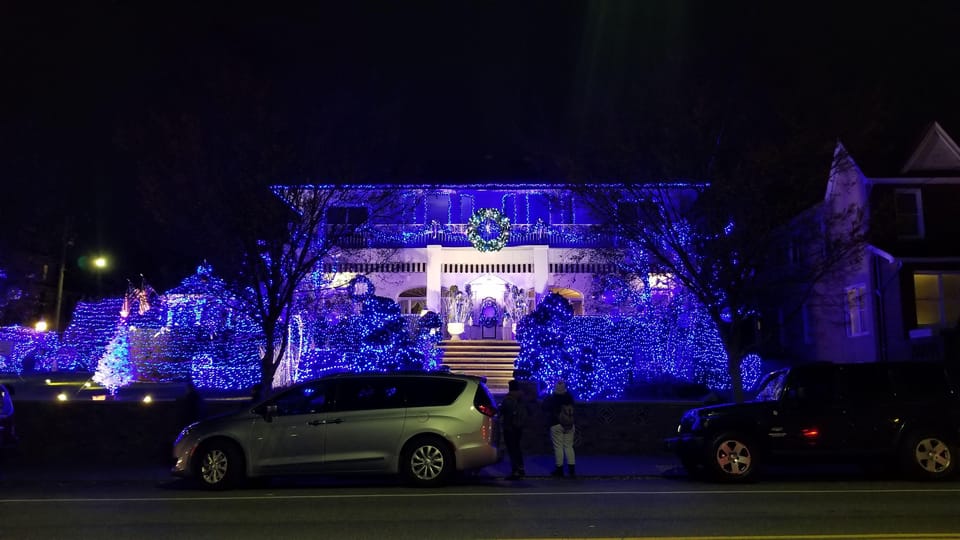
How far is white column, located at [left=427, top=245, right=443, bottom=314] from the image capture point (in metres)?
29.3

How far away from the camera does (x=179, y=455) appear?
11242 mm

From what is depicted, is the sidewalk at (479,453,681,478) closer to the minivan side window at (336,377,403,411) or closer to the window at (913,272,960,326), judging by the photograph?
the minivan side window at (336,377,403,411)

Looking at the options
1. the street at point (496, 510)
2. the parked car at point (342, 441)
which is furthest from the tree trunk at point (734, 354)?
the parked car at point (342, 441)

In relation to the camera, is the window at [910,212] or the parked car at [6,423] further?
the window at [910,212]

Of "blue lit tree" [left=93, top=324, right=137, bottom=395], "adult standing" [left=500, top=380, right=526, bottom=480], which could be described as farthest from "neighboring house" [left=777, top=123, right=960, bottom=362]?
"blue lit tree" [left=93, top=324, right=137, bottom=395]

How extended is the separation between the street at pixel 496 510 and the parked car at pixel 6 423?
1.17m

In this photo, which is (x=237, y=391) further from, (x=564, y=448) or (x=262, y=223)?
(x=564, y=448)

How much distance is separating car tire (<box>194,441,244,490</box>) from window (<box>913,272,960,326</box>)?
67.6 ft

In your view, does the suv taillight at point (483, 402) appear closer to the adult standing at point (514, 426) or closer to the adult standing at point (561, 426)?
the adult standing at point (514, 426)

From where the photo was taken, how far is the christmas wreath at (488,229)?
28922mm

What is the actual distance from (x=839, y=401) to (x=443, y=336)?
59.7ft

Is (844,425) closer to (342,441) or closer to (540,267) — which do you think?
(342,441)

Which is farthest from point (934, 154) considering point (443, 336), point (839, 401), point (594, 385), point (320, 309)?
point (320, 309)

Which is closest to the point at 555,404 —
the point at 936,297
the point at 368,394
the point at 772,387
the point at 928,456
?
the point at 368,394
